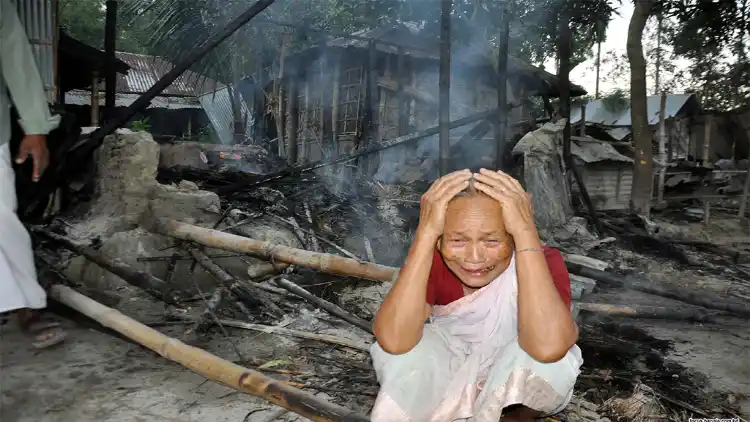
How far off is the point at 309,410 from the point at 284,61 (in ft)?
41.9

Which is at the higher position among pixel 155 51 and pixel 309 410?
pixel 155 51

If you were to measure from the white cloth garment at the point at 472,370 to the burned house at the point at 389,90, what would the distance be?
853cm

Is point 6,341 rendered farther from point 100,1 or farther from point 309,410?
point 100,1

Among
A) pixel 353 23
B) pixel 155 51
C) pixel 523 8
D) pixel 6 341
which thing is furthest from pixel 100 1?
pixel 6 341

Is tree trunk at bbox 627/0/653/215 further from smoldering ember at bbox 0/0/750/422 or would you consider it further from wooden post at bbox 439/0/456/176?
wooden post at bbox 439/0/456/176

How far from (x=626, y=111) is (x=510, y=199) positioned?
75.5 feet

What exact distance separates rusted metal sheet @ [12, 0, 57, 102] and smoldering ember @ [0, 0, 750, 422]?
15 mm

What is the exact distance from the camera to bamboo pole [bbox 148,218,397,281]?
10.5 feet

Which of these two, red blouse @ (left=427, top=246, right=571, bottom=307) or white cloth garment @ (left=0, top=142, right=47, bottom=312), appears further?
white cloth garment @ (left=0, top=142, right=47, bottom=312)

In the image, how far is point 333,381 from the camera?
273cm

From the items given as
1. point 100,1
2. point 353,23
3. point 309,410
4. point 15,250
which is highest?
point 100,1

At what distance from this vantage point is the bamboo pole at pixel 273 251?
320cm

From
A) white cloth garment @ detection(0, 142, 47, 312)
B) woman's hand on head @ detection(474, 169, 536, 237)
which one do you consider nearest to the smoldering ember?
white cloth garment @ detection(0, 142, 47, 312)

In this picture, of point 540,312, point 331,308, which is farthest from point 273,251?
point 540,312
